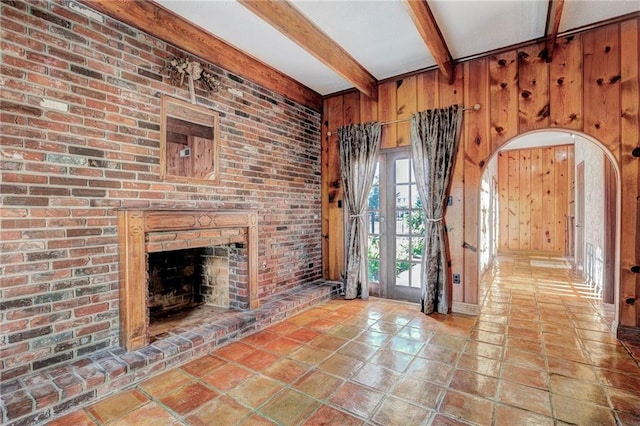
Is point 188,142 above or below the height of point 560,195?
above

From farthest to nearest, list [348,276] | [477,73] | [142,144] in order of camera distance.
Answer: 1. [348,276]
2. [477,73]
3. [142,144]

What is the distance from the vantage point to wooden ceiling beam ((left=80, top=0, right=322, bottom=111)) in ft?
7.72

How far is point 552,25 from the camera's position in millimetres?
2760

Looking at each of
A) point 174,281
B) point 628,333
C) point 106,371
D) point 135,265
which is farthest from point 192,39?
point 628,333

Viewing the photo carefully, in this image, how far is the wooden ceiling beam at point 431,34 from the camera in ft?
8.03

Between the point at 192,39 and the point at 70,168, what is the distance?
158 cm

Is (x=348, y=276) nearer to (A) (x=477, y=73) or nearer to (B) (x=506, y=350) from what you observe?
(B) (x=506, y=350)

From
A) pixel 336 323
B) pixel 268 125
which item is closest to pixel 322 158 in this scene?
pixel 268 125

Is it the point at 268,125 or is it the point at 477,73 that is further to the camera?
the point at 268,125

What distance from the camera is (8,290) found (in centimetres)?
190

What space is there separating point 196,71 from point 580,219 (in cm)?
702

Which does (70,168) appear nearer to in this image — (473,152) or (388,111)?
(388,111)

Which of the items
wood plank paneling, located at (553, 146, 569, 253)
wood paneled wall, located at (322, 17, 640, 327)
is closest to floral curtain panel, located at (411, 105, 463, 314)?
wood paneled wall, located at (322, 17, 640, 327)

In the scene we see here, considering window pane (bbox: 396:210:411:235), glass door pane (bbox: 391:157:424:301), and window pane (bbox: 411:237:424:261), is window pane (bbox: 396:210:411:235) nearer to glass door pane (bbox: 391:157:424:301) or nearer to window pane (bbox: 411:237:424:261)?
glass door pane (bbox: 391:157:424:301)
